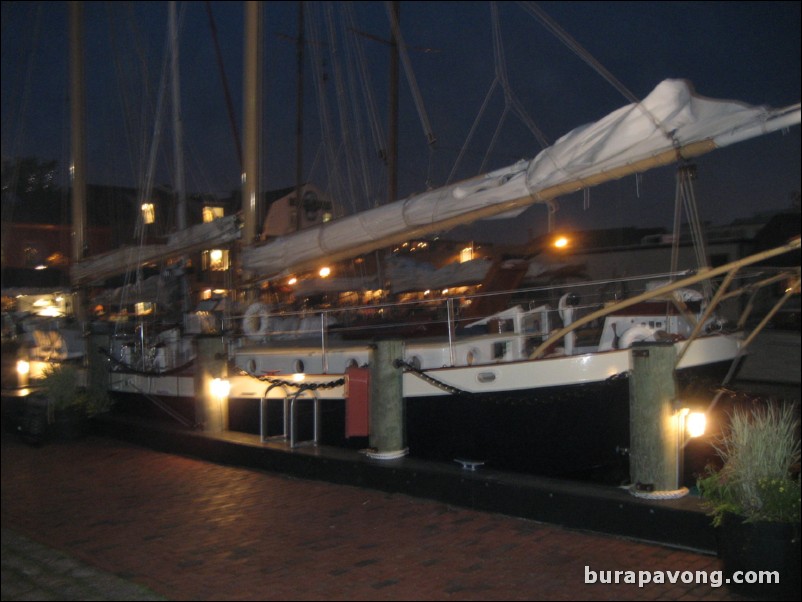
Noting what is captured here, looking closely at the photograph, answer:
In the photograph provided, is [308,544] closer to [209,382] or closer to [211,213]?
[209,382]

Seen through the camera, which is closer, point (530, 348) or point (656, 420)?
point (656, 420)

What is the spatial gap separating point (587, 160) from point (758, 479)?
364 centimetres

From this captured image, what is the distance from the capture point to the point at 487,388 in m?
8.44

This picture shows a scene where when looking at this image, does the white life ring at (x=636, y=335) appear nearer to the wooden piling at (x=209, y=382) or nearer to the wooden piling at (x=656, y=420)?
the wooden piling at (x=656, y=420)

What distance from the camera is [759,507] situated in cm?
500

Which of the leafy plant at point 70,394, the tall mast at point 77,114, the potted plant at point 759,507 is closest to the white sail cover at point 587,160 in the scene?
the potted plant at point 759,507

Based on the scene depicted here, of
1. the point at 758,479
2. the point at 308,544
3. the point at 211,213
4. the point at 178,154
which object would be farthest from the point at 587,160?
the point at 211,213

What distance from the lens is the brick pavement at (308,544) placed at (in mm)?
5391

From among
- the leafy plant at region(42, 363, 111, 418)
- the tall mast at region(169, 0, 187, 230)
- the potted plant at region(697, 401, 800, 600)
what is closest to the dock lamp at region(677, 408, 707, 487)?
the potted plant at region(697, 401, 800, 600)

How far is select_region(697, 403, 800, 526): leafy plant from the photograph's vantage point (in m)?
4.91

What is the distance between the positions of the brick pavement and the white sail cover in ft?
11.0

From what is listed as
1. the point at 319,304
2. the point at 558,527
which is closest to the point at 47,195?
the point at 319,304

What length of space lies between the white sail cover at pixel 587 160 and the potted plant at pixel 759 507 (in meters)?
2.65

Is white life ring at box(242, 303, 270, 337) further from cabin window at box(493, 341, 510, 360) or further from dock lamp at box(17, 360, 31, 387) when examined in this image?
dock lamp at box(17, 360, 31, 387)
